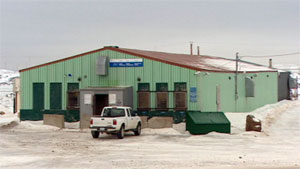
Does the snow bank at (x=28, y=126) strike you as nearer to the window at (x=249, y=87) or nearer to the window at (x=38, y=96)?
the window at (x=38, y=96)

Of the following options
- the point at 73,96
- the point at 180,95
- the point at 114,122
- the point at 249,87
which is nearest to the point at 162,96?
the point at 180,95

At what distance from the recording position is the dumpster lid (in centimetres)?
2959

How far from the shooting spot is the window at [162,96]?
33.0m

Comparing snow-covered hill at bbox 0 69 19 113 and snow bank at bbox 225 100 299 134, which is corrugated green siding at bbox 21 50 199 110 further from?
snow-covered hill at bbox 0 69 19 113

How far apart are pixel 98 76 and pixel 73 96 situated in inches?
91.5

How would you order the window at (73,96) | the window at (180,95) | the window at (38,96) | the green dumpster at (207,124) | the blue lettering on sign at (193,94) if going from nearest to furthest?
the green dumpster at (207,124) < the blue lettering on sign at (193,94) < the window at (180,95) < the window at (73,96) < the window at (38,96)

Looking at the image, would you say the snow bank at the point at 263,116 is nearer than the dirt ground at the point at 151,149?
No

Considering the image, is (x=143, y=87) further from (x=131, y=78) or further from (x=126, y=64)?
(x=126, y=64)

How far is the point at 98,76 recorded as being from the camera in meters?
35.2

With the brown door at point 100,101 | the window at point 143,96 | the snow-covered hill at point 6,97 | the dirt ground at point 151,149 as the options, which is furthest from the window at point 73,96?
the snow-covered hill at point 6,97

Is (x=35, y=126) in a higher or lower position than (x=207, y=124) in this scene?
lower

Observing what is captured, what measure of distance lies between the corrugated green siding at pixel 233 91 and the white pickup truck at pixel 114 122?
19.4 feet

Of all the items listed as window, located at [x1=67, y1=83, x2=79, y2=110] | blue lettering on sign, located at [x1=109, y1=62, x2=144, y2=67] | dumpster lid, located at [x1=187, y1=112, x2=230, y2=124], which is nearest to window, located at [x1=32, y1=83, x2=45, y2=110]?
window, located at [x1=67, y1=83, x2=79, y2=110]

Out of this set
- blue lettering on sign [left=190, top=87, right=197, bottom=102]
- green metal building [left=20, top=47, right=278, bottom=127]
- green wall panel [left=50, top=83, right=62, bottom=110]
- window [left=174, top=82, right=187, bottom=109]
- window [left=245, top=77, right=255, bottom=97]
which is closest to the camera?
blue lettering on sign [left=190, top=87, right=197, bottom=102]
